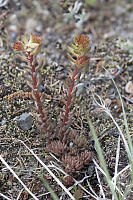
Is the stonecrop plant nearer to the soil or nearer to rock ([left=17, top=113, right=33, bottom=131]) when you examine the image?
the soil

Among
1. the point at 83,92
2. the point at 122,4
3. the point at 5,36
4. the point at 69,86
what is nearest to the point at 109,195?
the point at 69,86

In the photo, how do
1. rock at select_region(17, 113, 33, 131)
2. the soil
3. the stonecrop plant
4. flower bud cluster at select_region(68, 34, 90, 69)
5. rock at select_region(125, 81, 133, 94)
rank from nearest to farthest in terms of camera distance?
flower bud cluster at select_region(68, 34, 90, 69), the stonecrop plant, the soil, rock at select_region(17, 113, 33, 131), rock at select_region(125, 81, 133, 94)

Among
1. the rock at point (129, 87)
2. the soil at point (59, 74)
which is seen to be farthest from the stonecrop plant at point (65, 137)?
the rock at point (129, 87)

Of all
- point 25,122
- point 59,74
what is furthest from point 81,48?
point 59,74

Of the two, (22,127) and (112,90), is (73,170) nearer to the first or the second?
(22,127)

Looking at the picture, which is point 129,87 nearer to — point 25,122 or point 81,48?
point 25,122

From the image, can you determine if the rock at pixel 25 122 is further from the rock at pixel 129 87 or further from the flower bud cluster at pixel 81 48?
the rock at pixel 129 87

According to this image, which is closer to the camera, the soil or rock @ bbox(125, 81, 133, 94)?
the soil

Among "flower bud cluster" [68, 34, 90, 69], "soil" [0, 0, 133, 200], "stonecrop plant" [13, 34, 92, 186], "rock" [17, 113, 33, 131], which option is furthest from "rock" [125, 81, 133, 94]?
"flower bud cluster" [68, 34, 90, 69]
